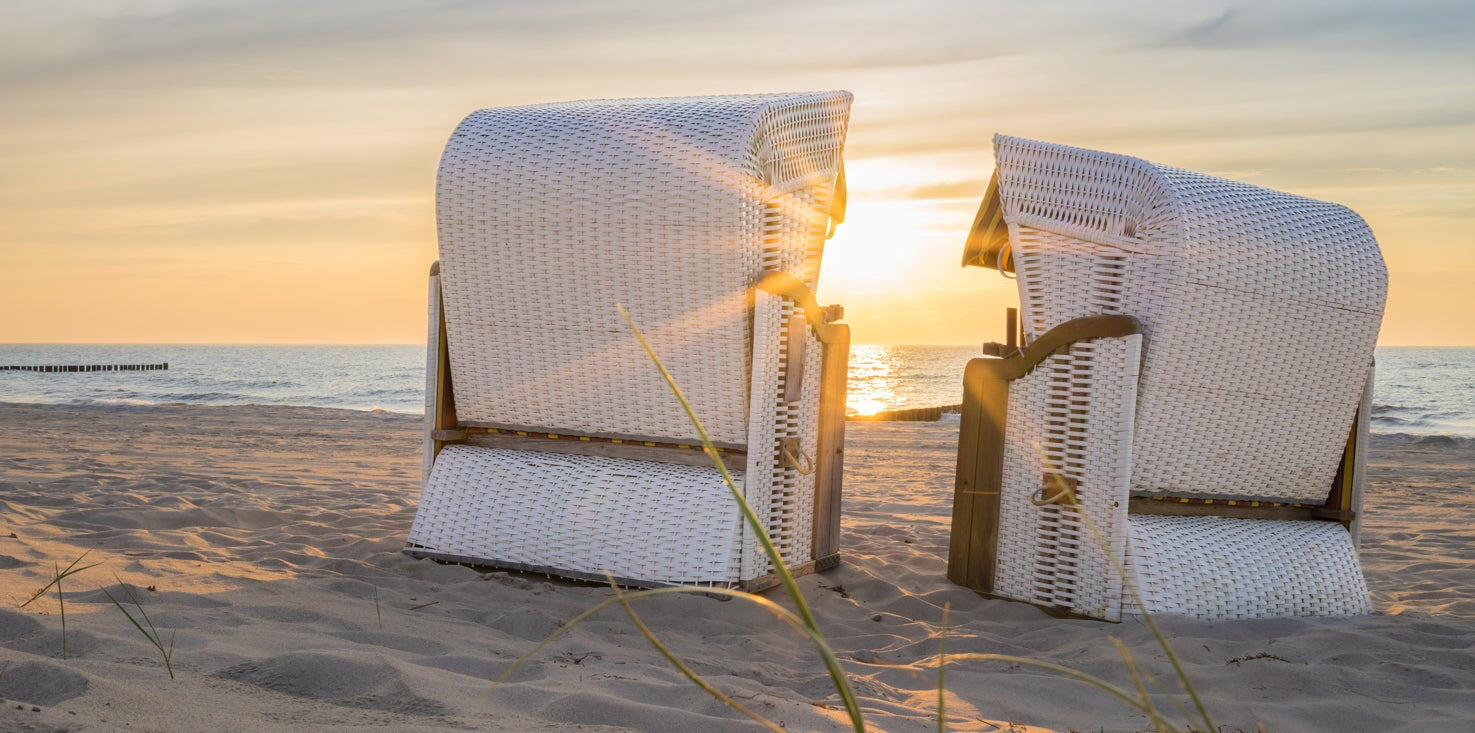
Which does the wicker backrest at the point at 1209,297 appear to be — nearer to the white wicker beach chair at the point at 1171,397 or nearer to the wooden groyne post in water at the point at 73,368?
the white wicker beach chair at the point at 1171,397

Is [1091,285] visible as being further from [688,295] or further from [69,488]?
[69,488]

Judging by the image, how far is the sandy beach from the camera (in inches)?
86.6

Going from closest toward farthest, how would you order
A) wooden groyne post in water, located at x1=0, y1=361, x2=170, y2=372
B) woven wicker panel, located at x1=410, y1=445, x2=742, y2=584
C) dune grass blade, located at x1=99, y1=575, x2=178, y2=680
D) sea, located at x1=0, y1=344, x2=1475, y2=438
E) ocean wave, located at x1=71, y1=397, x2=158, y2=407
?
1. dune grass blade, located at x1=99, y1=575, x2=178, y2=680
2. woven wicker panel, located at x1=410, y1=445, x2=742, y2=584
3. ocean wave, located at x1=71, y1=397, x2=158, y2=407
4. sea, located at x1=0, y1=344, x2=1475, y2=438
5. wooden groyne post in water, located at x1=0, y1=361, x2=170, y2=372

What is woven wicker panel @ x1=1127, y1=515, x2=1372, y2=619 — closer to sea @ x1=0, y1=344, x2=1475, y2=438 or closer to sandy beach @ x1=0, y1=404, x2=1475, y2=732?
sandy beach @ x1=0, y1=404, x2=1475, y2=732

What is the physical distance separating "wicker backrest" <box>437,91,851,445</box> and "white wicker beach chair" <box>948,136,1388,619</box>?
103 centimetres

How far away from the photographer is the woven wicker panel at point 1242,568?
3861 millimetres

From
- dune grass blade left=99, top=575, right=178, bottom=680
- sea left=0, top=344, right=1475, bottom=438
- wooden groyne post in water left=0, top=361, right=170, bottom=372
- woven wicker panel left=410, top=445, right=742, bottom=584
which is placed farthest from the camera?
wooden groyne post in water left=0, top=361, right=170, bottom=372

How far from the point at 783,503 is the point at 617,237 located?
52.3 inches

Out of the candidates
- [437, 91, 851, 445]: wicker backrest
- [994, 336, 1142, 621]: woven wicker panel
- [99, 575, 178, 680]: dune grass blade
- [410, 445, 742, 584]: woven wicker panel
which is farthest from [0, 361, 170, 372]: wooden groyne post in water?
[994, 336, 1142, 621]: woven wicker panel

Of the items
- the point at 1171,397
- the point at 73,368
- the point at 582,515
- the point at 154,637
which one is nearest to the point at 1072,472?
the point at 1171,397

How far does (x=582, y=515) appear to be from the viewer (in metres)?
4.15

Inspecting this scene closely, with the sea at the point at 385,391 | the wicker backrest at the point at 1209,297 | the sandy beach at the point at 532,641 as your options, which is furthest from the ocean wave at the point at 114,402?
the wicker backrest at the point at 1209,297

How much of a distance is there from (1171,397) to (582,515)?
2.43 m

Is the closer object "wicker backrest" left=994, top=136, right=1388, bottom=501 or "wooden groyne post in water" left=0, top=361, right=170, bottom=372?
"wicker backrest" left=994, top=136, right=1388, bottom=501
